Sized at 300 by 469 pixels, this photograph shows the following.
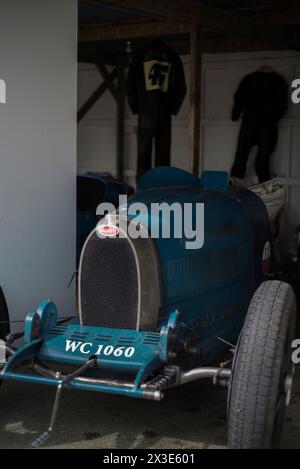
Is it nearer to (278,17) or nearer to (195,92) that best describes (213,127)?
(278,17)

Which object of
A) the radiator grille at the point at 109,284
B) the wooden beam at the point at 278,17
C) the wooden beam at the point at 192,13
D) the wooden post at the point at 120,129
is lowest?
the radiator grille at the point at 109,284

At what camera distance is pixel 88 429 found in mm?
3814

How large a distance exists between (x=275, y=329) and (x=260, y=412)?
0.36 meters

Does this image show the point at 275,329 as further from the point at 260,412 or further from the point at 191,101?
the point at 191,101

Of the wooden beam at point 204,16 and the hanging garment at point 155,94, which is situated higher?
the wooden beam at point 204,16

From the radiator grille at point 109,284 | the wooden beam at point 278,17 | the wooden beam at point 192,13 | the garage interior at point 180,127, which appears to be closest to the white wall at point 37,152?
the garage interior at point 180,127

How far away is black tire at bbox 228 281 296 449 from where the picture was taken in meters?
2.99

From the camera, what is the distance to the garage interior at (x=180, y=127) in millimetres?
3820

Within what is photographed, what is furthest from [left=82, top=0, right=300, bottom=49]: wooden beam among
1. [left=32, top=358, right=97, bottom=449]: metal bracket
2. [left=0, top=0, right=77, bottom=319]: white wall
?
[left=32, top=358, right=97, bottom=449]: metal bracket

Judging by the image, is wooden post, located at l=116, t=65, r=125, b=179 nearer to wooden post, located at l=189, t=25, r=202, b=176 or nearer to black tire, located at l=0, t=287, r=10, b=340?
wooden post, located at l=189, t=25, r=202, b=176

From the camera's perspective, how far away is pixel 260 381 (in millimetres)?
3008

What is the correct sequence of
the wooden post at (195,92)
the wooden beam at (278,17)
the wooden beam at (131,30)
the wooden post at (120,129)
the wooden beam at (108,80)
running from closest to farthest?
the wooden post at (195,92)
the wooden beam at (278,17)
the wooden beam at (131,30)
the wooden beam at (108,80)
the wooden post at (120,129)

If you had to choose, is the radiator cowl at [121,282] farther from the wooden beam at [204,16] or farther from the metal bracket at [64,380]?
the wooden beam at [204,16]

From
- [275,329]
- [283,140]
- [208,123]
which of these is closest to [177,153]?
[208,123]
